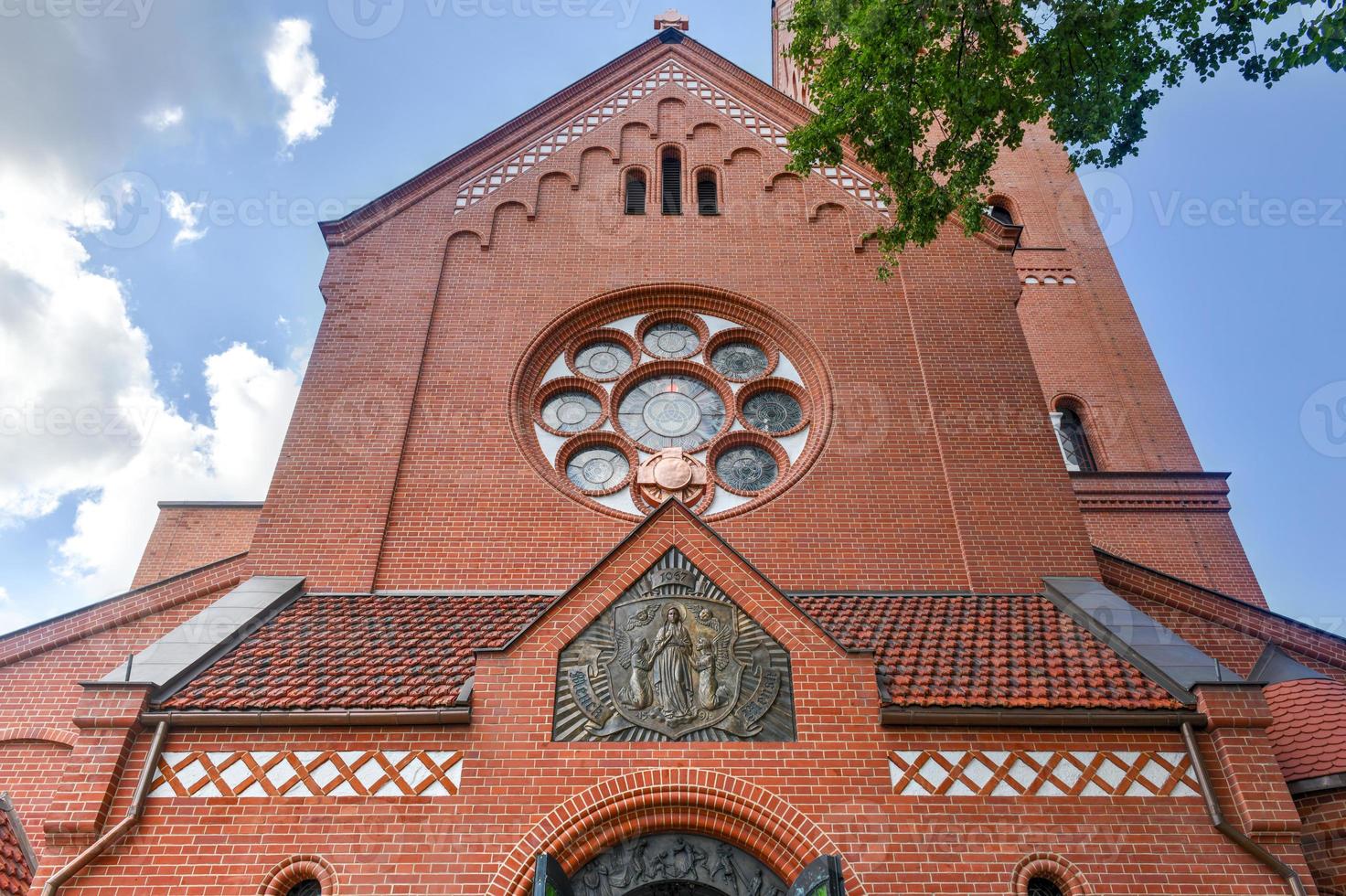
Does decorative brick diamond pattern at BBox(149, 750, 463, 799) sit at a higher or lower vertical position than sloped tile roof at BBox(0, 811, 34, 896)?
higher

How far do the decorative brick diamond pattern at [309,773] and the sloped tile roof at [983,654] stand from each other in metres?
3.68

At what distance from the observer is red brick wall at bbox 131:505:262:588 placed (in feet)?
46.5

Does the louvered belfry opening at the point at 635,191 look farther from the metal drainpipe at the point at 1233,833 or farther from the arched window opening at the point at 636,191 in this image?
the metal drainpipe at the point at 1233,833

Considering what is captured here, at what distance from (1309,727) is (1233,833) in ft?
7.21

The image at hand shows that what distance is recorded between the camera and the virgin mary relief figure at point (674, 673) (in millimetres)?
7367

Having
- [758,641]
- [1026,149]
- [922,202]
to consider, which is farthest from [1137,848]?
[1026,149]

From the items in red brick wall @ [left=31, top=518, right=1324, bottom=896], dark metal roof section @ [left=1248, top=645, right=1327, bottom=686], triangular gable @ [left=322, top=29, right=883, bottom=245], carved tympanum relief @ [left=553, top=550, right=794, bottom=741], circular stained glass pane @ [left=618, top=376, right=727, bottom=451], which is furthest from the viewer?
triangular gable @ [left=322, top=29, right=883, bottom=245]

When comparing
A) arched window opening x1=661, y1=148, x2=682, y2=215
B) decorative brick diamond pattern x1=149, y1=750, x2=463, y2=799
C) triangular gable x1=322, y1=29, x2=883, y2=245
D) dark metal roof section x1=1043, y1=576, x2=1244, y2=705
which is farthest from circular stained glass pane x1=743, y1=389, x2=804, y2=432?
decorative brick diamond pattern x1=149, y1=750, x2=463, y2=799

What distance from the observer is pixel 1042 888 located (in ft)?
22.8

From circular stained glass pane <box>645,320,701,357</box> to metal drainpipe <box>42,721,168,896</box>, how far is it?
7.55 metres

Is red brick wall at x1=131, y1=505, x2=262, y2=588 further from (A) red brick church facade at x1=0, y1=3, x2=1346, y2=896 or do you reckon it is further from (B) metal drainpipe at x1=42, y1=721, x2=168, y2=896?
(B) metal drainpipe at x1=42, y1=721, x2=168, y2=896

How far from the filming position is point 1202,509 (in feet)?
47.8

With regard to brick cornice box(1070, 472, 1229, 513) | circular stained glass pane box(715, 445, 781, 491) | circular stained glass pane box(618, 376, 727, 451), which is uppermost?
brick cornice box(1070, 472, 1229, 513)

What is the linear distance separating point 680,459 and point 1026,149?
14.3m
